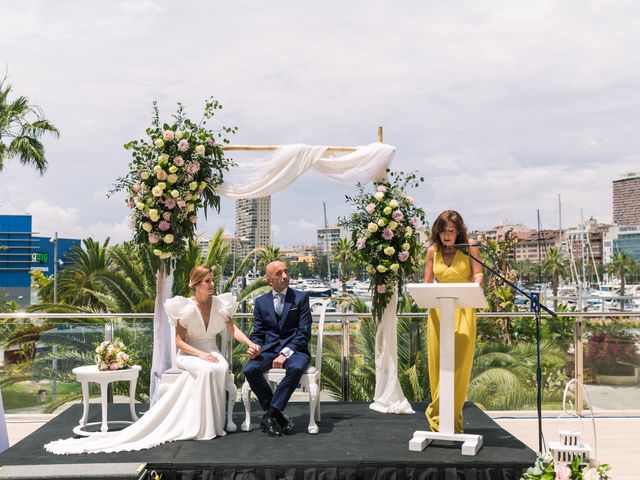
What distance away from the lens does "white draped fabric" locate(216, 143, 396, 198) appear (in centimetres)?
690

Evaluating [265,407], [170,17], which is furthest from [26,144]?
[265,407]

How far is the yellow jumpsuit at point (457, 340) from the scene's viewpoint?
5.36 meters

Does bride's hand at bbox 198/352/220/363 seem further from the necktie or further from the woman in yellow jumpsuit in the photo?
the woman in yellow jumpsuit

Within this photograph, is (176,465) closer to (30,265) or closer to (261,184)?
(261,184)

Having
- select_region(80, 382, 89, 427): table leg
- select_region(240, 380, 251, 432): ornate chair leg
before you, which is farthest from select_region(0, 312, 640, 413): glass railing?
select_region(240, 380, 251, 432): ornate chair leg

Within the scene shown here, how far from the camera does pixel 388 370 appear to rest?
659cm

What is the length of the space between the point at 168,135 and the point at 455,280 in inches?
122

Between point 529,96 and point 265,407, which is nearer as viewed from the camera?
point 265,407

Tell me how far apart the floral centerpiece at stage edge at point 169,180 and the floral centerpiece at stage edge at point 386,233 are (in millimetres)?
1511

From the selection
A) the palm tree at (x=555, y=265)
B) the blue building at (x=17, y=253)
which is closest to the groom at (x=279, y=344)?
the blue building at (x=17, y=253)

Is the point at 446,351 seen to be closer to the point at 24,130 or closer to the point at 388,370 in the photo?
the point at 388,370

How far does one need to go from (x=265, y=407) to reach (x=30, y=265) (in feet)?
128

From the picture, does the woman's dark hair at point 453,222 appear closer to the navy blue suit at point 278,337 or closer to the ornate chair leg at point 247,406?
the navy blue suit at point 278,337

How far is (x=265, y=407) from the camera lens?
562 centimetres
